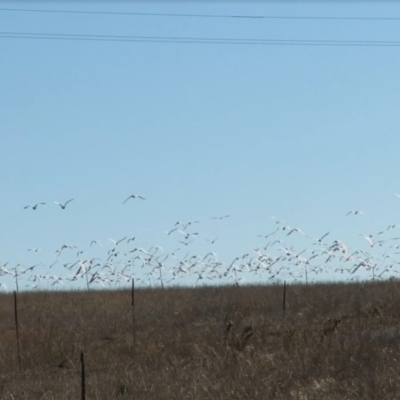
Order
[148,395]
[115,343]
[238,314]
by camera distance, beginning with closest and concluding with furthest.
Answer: [148,395] < [115,343] < [238,314]

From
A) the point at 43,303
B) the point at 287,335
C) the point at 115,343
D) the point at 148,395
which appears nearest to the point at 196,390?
the point at 148,395

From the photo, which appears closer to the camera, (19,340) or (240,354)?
(240,354)

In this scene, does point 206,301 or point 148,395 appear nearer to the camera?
point 148,395

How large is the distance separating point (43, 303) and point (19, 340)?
7.40 meters

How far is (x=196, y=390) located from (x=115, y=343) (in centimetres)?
589

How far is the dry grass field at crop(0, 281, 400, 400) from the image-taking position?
1169cm

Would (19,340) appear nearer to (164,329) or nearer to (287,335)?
(164,329)

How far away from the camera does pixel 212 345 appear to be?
15.6 meters

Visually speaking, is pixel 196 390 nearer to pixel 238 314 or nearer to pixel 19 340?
pixel 19 340

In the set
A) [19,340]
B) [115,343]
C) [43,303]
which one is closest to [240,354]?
[115,343]

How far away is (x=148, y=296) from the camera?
25.3 m

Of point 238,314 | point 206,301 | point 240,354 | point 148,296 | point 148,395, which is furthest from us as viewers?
point 148,296

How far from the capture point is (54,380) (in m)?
13.7

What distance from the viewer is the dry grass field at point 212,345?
38.3 ft
